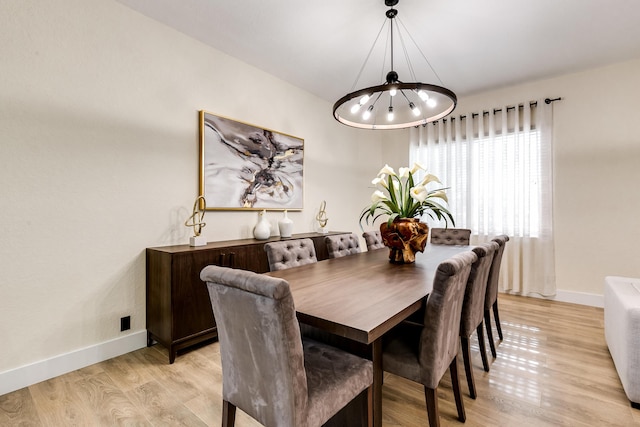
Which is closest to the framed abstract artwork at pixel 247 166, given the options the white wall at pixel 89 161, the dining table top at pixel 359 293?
the white wall at pixel 89 161

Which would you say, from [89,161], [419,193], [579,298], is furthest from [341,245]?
[579,298]

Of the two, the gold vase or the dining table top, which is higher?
the gold vase

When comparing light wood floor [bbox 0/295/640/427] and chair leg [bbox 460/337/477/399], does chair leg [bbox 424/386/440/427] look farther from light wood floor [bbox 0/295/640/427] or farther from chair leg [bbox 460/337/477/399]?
chair leg [bbox 460/337/477/399]

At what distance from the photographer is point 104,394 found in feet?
6.07

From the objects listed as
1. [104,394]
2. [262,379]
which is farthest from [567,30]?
[104,394]

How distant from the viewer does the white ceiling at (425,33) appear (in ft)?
7.86

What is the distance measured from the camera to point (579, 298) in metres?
3.63

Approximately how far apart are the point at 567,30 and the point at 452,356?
3170 mm

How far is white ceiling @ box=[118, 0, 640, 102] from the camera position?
7.86ft

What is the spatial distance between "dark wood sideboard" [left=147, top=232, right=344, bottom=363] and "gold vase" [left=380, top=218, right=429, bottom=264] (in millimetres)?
1399

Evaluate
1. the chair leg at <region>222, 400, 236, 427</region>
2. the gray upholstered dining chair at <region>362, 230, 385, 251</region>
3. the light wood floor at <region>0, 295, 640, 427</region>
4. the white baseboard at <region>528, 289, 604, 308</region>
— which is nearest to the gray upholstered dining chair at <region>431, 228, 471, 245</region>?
the gray upholstered dining chair at <region>362, 230, 385, 251</region>

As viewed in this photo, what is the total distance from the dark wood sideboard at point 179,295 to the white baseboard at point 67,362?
148 mm

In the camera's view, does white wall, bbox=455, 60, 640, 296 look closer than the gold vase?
No

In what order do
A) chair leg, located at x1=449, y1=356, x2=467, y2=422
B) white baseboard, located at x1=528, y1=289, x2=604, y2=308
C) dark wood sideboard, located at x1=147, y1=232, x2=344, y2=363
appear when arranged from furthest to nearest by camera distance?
white baseboard, located at x1=528, y1=289, x2=604, y2=308 < dark wood sideboard, located at x1=147, y1=232, x2=344, y2=363 < chair leg, located at x1=449, y1=356, x2=467, y2=422
